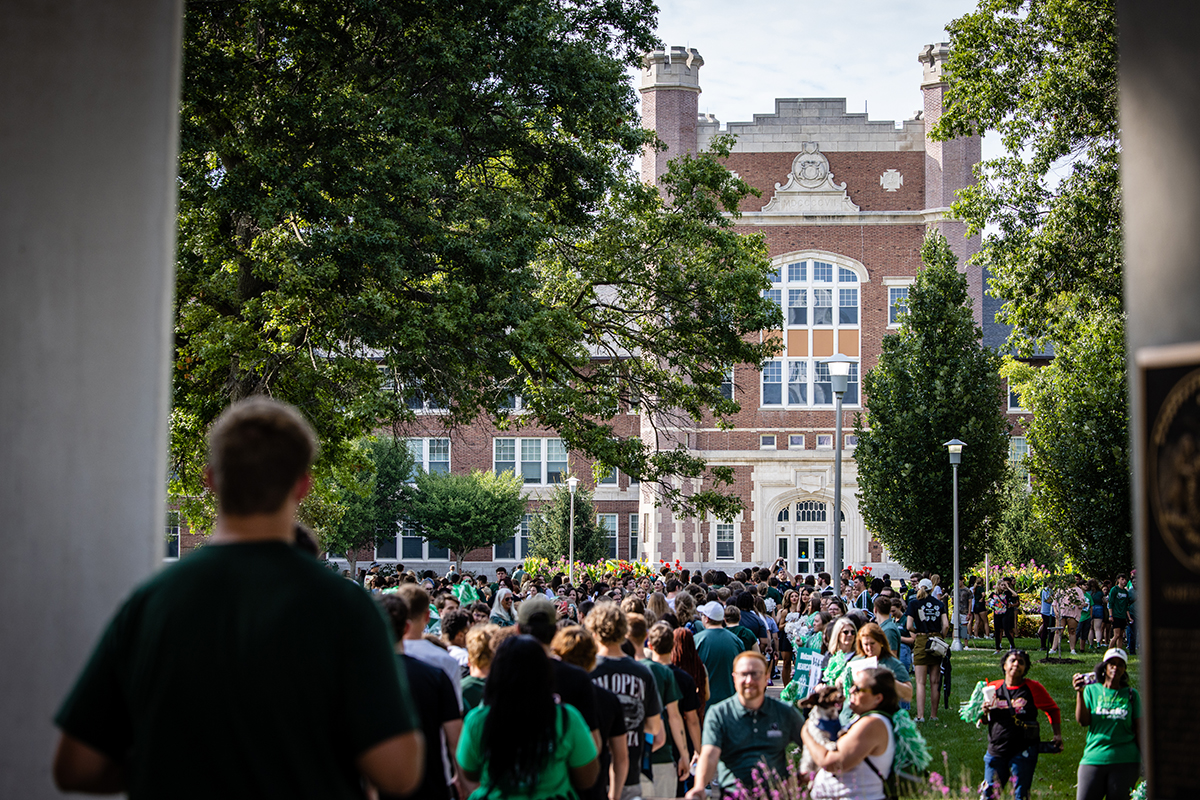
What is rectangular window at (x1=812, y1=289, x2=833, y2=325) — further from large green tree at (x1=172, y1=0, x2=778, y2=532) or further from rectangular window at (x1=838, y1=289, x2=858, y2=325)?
large green tree at (x1=172, y1=0, x2=778, y2=532)

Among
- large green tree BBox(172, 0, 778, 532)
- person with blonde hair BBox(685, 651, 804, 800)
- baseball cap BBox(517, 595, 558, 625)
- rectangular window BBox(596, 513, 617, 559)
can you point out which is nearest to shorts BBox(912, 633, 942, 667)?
large green tree BBox(172, 0, 778, 532)

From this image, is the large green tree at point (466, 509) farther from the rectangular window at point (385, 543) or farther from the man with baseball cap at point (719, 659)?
the man with baseball cap at point (719, 659)

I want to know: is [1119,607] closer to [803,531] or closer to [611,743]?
[803,531]

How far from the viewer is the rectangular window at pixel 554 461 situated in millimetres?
48750

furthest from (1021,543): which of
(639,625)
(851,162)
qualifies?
(639,625)

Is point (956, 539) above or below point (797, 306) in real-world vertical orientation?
below

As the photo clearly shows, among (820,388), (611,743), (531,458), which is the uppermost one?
(820,388)

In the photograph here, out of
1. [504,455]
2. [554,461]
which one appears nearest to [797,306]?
[554,461]

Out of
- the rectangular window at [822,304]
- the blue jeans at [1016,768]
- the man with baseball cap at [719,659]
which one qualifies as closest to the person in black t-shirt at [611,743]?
the man with baseball cap at [719,659]

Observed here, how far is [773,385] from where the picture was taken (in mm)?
44469

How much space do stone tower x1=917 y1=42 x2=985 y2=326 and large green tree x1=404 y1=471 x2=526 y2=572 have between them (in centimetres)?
1973

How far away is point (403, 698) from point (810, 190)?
143ft

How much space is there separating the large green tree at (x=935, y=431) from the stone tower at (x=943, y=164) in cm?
1414

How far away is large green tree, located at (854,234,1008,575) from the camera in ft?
95.0
